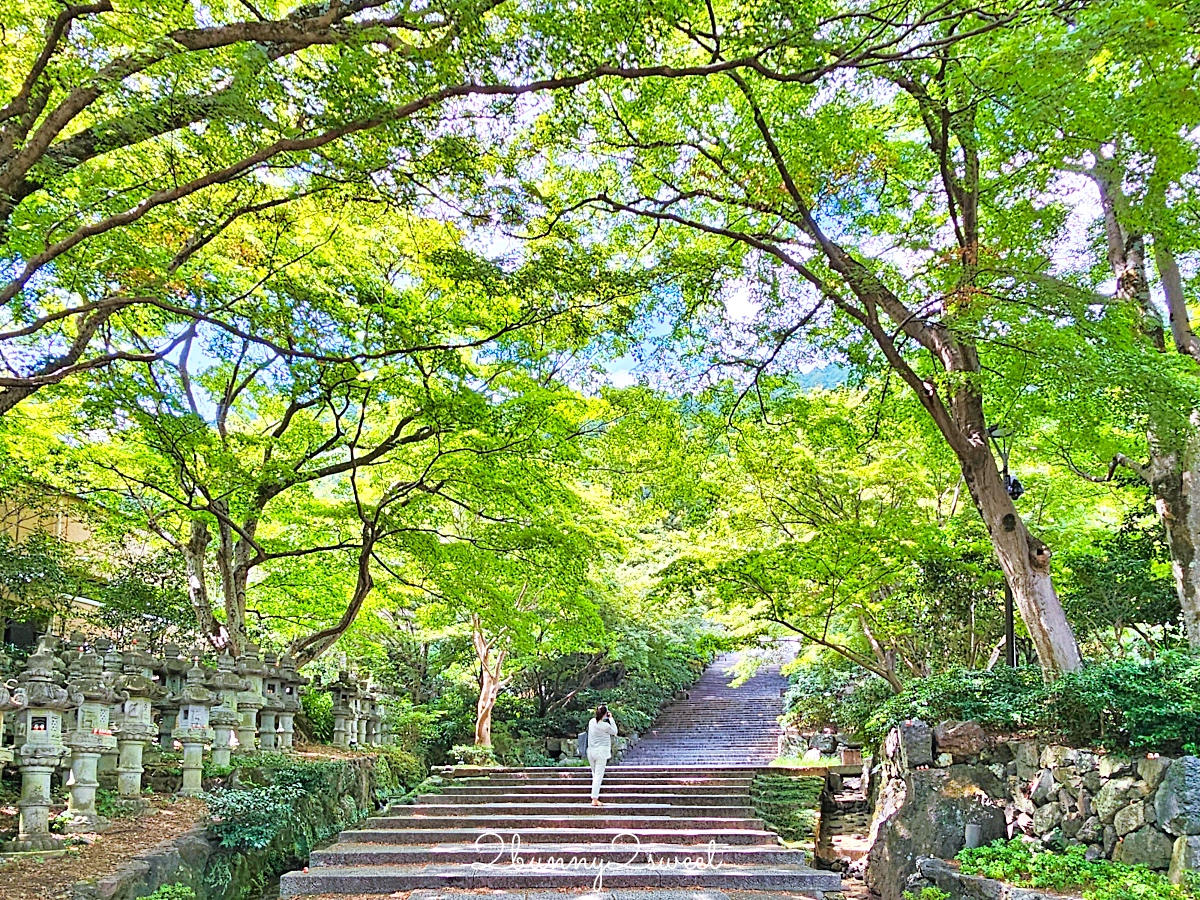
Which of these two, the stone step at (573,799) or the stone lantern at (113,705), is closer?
the stone lantern at (113,705)

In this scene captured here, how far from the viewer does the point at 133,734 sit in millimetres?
7441

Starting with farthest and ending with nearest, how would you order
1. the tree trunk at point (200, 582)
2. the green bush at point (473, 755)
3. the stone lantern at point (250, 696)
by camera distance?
the green bush at point (473, 755), the tree trunk at point (200, 582), the stone lantern at point (250, 696)

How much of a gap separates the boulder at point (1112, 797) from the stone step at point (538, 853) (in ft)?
9.20

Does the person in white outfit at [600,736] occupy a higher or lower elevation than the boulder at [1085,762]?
lower

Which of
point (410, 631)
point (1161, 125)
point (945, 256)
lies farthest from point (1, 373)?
point (410, 631)

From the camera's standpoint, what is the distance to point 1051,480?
1256cm

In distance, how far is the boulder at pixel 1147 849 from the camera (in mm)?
6371

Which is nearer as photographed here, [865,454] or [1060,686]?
[1060,686]

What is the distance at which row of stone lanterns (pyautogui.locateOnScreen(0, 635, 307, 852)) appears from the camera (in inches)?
232

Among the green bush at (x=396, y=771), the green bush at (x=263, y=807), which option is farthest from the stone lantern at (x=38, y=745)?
the green bush at (x=396, y=771)

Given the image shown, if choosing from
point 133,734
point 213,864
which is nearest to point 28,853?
point 213,864

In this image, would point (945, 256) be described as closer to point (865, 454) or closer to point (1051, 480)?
point (865, 454)

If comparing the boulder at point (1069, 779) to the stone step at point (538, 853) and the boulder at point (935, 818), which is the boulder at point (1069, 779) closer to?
the boulder at point (935, 818)

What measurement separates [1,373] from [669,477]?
824cm
